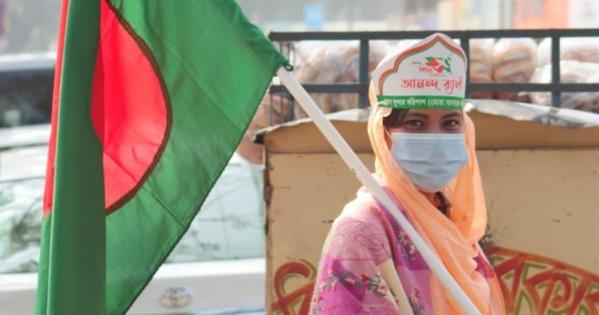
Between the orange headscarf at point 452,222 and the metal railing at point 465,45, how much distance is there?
2.20ft

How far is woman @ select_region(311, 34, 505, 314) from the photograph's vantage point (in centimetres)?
277

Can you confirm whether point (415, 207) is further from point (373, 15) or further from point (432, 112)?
point (373, 15)

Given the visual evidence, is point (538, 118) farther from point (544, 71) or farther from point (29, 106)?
point (29, 106)

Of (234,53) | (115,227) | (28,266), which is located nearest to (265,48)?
(234,53)

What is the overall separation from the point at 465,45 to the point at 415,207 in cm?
104

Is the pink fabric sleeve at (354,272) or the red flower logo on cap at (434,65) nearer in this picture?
the pink fabric sleeve at (354,272)

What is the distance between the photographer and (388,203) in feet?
9.41

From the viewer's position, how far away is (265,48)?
9.72ft

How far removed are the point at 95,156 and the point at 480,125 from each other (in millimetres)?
1199

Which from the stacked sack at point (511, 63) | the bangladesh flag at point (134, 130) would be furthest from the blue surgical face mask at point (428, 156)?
the stacked sack at point (511, 63)

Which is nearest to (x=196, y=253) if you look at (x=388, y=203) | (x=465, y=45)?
(x=465, y=45)

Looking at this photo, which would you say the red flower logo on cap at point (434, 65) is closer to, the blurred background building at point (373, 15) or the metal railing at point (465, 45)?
the metal railing at point (465, 45)

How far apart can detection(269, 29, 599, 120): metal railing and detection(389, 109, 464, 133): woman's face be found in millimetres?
758

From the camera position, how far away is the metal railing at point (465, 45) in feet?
12.4
